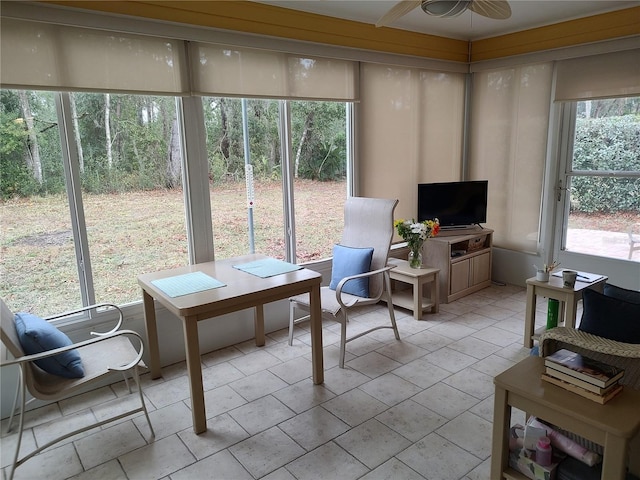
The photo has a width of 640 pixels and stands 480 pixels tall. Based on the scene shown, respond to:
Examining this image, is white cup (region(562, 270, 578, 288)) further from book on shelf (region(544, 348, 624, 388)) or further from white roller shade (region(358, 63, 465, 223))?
white roller shade (region(358, 63, 465, 223))

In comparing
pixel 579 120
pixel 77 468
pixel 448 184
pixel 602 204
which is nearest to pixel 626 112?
pixel 579 120

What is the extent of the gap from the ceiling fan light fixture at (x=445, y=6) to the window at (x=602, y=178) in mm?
2473

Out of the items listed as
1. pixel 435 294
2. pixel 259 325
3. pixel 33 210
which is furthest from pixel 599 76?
pixel 33 210

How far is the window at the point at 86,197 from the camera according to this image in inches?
105

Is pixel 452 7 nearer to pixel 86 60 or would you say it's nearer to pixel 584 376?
pixel 584 376

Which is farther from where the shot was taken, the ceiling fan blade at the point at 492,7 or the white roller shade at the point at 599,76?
the white roller shade at the point at 599,76

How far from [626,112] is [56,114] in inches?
175

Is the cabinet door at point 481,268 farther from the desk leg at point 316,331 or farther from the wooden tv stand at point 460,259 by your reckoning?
the desk leg at point 316,331

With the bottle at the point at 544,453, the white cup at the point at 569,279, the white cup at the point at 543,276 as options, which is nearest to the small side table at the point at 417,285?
the white cup at the point at 543,276

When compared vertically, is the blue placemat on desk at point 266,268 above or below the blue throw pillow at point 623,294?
below

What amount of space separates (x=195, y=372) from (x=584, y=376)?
179 centimetres

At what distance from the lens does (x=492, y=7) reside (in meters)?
2.37

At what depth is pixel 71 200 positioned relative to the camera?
9.28 feet

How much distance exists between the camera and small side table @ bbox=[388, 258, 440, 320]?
12.7 feet
